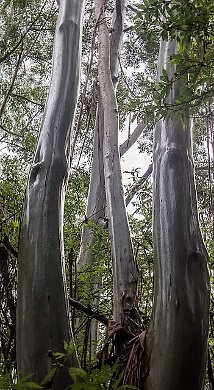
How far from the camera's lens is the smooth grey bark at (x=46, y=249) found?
5.36 feet

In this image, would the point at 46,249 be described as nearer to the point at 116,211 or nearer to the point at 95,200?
the point at 116,211

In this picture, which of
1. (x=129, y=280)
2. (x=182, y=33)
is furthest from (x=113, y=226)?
(x=182, y=33)

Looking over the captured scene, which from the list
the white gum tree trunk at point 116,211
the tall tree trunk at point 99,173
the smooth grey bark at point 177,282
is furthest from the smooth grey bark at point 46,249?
the tall tree trunk at point 99,173

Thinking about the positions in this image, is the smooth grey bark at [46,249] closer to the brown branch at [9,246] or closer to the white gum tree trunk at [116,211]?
the brown branch at [9,246]

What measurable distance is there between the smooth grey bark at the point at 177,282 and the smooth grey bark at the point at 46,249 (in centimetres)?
32

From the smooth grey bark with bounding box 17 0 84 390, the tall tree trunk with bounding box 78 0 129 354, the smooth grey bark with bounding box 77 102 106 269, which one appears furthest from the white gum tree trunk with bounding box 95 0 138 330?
the smooth grey bark with bounding box 17 0 84 390

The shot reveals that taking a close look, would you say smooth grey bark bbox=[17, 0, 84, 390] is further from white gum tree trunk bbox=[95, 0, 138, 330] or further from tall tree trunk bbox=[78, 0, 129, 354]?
tall tree trunk bbox=[78, 0, 129, 354]

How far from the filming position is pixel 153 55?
24.4ft

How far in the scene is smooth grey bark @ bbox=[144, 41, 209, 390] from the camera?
1.67 m

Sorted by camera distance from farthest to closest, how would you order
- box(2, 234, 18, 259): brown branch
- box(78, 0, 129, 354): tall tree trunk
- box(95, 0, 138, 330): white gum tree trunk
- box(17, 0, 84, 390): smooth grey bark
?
1. box(78, 0, 129, 354): tall tree trunk
2. box(95, 0, 138, 330): white gum tree trunk
3. box(2, 234, 18, 259): brown branch
4. box(17, 0, 84, 390): smooth grey bark

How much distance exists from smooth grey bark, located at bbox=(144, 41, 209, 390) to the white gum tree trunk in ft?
2.13

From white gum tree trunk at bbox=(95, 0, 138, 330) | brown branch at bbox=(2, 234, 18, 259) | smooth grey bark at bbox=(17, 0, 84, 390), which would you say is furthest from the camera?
white gum tree trunk at bbox=(95, 0, 138, 330)

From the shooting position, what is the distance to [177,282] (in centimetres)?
178

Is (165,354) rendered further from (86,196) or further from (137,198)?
(137,198)
